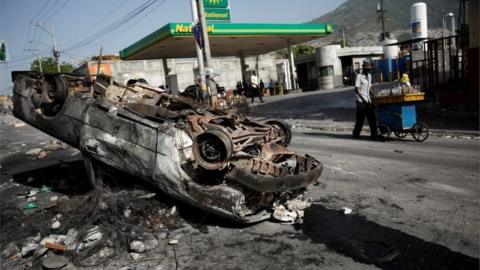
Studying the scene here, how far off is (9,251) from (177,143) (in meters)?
→ 2.22

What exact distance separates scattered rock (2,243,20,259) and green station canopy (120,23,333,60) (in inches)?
719

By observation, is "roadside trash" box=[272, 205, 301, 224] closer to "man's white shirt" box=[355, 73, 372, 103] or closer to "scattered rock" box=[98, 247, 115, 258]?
"scattered rock" box=[98, 247, 115, 258]

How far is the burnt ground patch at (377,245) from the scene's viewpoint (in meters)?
3.14

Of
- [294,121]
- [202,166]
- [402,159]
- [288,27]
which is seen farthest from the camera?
[288,27]

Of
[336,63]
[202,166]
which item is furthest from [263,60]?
[202,166]

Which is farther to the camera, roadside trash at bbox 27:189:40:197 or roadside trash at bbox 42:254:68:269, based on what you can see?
roadside trash at bbox 27:189:40:197

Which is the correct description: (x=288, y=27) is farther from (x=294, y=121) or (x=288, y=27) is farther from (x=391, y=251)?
(x=391, y=251)

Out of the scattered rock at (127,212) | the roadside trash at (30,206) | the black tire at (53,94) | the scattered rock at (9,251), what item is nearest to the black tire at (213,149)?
the scattered rock at (127,212)

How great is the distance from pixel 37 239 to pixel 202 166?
7.17 ft

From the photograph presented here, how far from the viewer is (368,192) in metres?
5.12

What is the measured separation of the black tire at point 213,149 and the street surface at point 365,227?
32.1 inches

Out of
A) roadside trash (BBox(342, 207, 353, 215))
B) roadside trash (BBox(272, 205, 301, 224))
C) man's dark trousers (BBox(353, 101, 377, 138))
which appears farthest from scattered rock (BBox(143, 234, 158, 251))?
man's dark trousers (BBox(353, 101, 377, 138))

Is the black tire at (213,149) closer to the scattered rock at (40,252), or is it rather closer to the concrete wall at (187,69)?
the scattered rock at (40,252)

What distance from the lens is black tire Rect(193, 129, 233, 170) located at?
4000 mm
